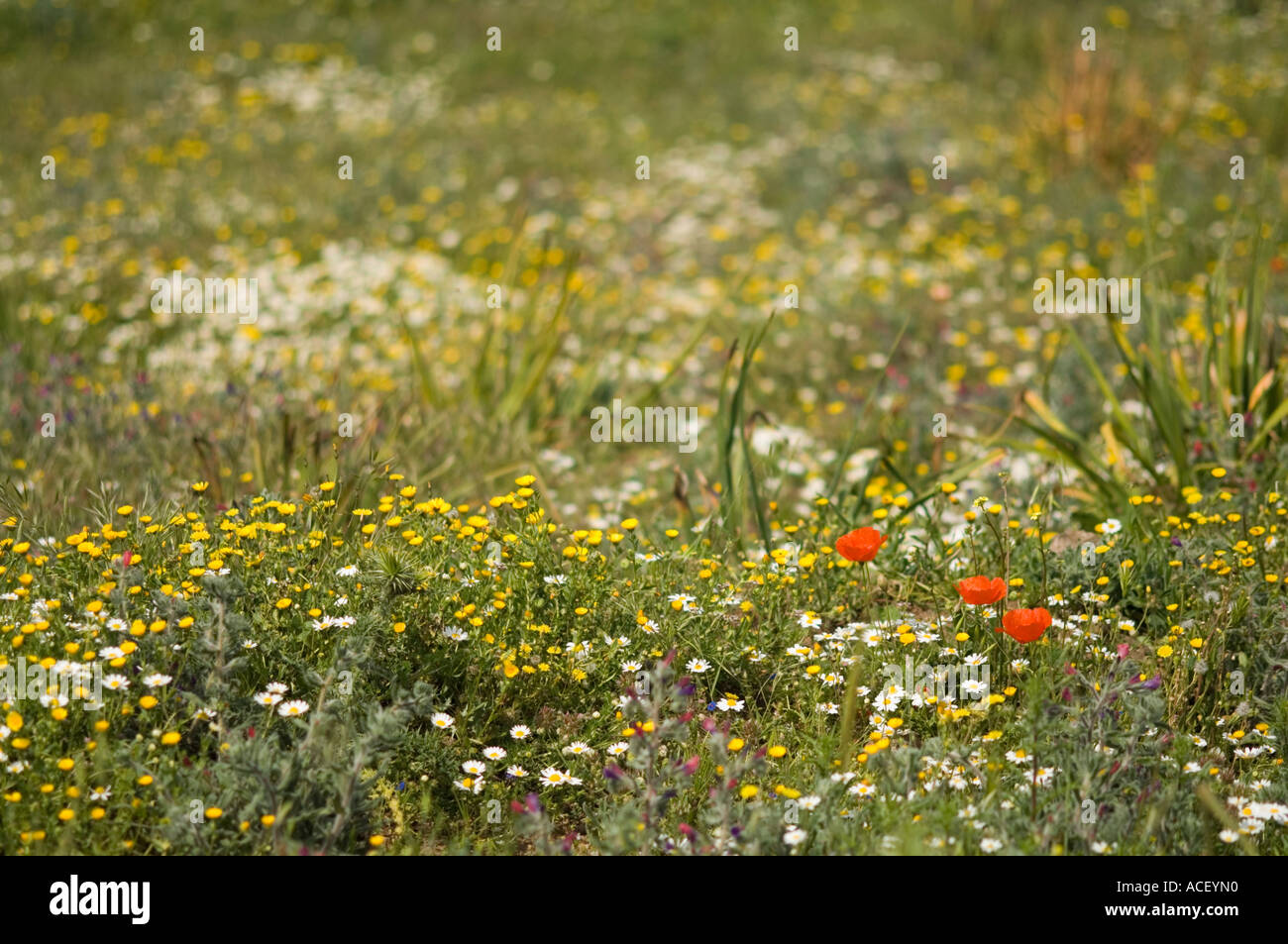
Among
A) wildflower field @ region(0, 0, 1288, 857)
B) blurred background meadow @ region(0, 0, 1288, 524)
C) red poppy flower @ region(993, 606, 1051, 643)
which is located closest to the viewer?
wildflower field @ region(0, 0, 1288, 857)

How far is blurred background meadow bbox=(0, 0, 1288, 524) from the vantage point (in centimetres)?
521

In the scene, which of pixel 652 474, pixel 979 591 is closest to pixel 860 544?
pixel 979 591

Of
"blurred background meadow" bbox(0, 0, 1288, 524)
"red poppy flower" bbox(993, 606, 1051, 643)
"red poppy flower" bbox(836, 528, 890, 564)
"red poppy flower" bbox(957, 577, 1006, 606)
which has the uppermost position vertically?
"blurred background meadow" bbox(0, 0, 1288, 524)

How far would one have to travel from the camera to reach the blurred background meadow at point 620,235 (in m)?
A: 5.21

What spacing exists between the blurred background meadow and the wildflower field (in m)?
0.06

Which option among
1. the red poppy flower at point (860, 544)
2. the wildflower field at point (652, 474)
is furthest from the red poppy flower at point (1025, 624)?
the red poppy flower at point (860, 544)

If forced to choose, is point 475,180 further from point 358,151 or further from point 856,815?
point 856,815

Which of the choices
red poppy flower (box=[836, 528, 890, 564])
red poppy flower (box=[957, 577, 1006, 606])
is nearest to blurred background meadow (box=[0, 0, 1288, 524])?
red poppy flower (box=[836, 528, 890, 564])

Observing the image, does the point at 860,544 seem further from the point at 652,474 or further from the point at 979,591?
the point at 652,474

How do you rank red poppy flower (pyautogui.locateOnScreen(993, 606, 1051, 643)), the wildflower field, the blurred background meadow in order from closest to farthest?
the wildflower field < red poppy flower (pyautogui.locateOnScreen(993, 606, 1051, 643)) < the blurred background meadow

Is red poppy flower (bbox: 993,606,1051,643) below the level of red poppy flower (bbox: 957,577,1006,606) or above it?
below

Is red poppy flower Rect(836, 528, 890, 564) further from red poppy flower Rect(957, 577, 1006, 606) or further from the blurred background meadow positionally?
the blurred background meadow

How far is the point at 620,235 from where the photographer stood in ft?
31.5
